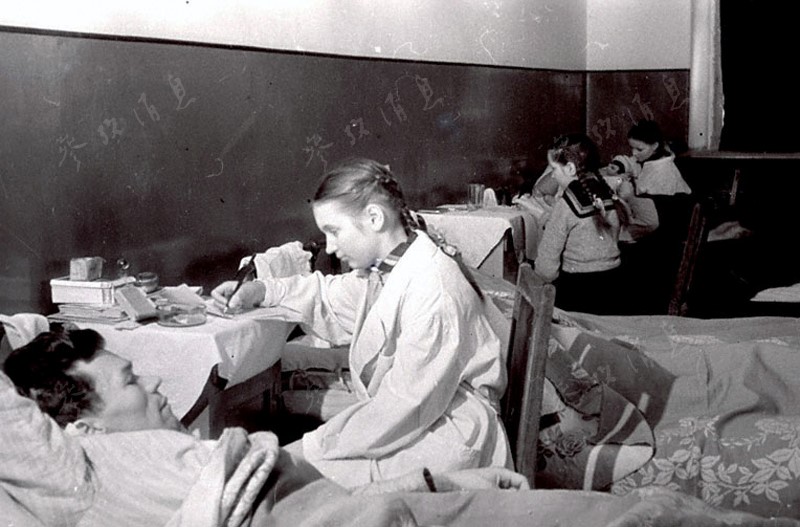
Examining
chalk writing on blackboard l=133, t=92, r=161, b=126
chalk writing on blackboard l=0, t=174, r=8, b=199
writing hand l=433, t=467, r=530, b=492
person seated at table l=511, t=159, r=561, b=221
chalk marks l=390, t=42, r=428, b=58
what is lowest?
person seated at table l=511, t=159, r=561, b=221

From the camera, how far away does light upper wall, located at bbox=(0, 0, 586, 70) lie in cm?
302

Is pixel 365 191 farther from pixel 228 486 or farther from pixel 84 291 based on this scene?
pixel 84 291

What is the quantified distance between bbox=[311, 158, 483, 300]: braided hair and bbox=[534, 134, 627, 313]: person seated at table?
229 cm

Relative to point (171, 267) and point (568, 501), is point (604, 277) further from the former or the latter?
point (568, 501)

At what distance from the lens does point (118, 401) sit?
1532 mm

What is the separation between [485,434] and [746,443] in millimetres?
757

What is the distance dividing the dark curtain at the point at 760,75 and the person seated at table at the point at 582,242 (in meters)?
3.24

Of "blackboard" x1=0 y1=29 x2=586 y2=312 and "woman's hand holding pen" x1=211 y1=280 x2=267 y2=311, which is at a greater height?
"blackboard" x1=0 y1=29 x2=586 y2=312

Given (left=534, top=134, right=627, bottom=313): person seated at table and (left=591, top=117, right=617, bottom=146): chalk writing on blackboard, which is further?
(left=591, top=117, right=617, bottom=146): chalk writing on blackboard

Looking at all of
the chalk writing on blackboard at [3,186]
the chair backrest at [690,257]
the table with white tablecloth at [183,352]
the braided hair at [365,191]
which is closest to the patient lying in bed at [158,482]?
the braided hair at [365,191]

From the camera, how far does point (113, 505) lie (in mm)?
1335

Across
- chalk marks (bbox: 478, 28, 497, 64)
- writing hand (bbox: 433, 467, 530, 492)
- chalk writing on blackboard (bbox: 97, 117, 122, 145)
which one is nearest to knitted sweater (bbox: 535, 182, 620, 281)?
chalk marks (bbox: 478, 28, 497, 64)

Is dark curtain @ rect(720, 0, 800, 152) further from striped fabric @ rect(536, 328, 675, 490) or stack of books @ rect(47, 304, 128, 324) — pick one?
stack of books @ rect(47, 304, 128, 324)

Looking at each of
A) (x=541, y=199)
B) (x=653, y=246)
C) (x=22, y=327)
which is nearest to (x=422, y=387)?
(x=22, y=327)
